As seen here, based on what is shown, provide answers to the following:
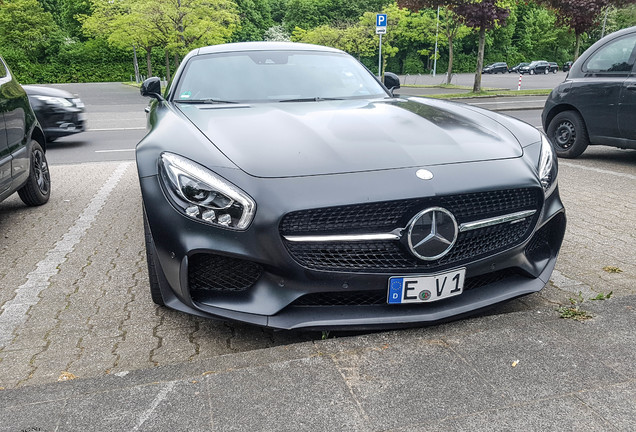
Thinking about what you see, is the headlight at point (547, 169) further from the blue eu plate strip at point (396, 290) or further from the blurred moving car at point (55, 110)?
the blurred moving car at point (55, 110)

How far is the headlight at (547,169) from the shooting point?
2674 mm

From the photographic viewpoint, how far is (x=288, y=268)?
2.21m

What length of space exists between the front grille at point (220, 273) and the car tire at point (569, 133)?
5972 mm

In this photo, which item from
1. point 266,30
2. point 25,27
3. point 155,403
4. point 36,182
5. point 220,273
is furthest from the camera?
point 266,30

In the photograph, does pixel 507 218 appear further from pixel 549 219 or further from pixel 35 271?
pixel 35 271

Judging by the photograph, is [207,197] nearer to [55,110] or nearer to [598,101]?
[598,101]

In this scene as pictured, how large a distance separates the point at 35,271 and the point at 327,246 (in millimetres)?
2501

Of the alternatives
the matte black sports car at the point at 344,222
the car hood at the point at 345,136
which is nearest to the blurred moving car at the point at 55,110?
the car hood at the point at 345,136

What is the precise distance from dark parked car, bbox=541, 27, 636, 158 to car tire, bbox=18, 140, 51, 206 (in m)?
6.45

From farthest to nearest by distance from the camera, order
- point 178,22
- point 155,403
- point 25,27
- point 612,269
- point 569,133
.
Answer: point 25,27, point 178,22, point 569,133, point 612,269, point 155,403

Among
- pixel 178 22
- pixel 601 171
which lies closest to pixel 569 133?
pixel 601 171

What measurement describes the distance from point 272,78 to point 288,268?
2078 millimetres

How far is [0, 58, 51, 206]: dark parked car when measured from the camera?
14.8ft

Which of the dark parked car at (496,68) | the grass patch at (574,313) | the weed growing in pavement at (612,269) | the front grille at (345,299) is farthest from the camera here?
the dark parked car at (496,68)
